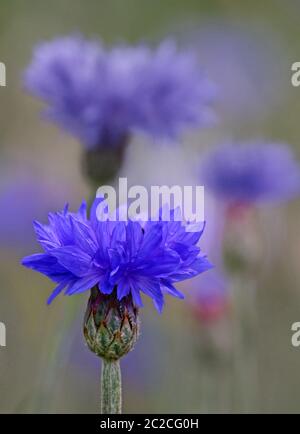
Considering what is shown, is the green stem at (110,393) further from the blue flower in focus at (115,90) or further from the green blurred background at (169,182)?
the blue flower in focus at (115,90)

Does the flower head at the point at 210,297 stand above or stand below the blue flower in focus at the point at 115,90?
below

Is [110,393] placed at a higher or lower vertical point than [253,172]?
lower

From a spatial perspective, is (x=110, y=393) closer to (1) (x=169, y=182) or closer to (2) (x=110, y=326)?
(2) (x=110, y=326)

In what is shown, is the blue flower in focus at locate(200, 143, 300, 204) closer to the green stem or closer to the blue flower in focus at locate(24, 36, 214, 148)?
the blue flower in focus at locate(24, 36, 214, 148)

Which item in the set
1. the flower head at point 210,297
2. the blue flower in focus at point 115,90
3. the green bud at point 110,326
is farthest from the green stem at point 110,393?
the flower head at point 210,297

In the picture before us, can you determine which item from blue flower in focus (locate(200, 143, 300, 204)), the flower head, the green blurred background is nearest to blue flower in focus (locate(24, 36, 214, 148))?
the green blurred background

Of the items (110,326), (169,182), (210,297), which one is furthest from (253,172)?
(110,326)
